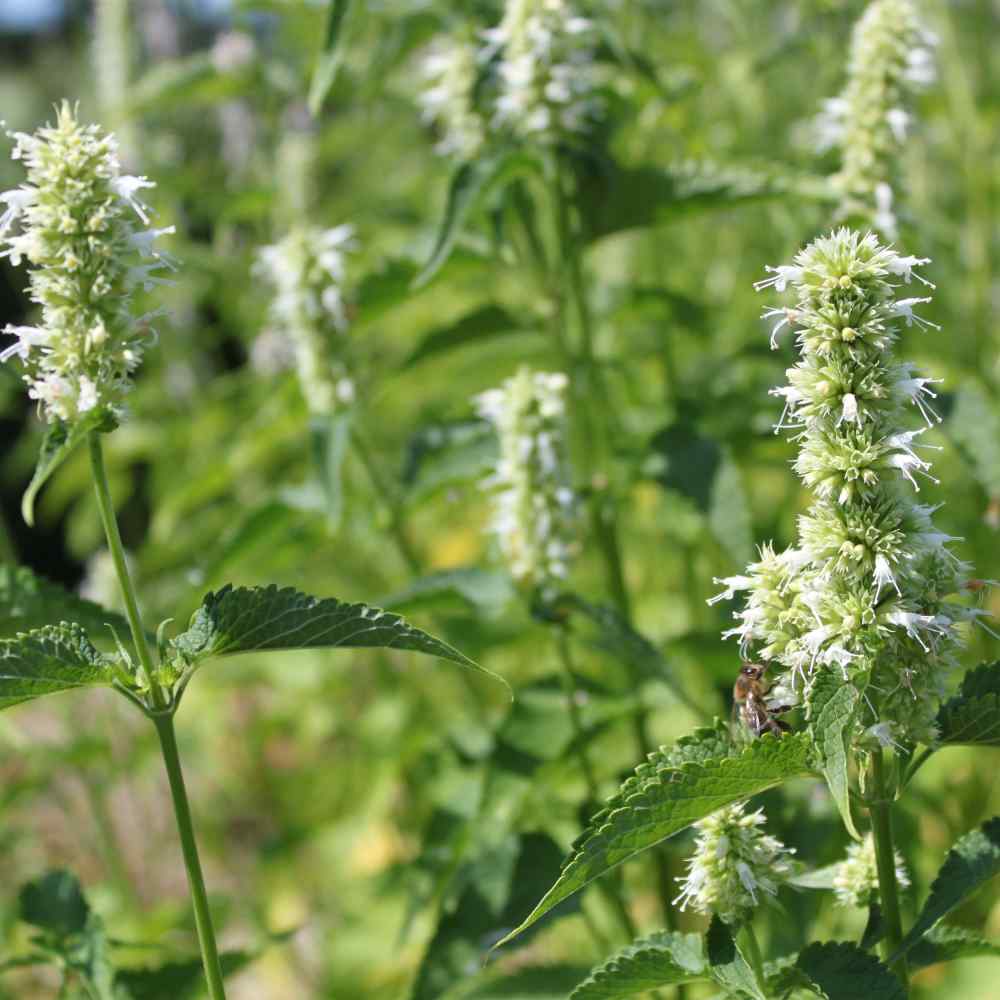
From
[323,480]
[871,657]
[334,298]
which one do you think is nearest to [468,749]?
[323,480]

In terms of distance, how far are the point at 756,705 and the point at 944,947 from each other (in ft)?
1.18

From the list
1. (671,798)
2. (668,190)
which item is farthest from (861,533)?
(668,190)

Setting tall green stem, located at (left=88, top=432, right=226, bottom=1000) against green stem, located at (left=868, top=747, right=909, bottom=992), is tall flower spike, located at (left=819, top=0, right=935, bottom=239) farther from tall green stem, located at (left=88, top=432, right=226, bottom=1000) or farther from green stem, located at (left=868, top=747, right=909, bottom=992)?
tall green stem, located at (left=88, top=432, right=226, bottom=1000)

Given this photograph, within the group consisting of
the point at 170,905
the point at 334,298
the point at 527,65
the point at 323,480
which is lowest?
the point at 170,905

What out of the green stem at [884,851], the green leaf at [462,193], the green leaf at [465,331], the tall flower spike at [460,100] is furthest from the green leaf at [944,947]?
the tall flower spike at [460,100]

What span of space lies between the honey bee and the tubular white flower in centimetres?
20

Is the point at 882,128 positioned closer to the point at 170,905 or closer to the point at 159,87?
the point at 159,87

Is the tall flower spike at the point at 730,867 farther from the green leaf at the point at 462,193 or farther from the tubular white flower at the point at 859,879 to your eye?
the green leaf at the point at 462,193

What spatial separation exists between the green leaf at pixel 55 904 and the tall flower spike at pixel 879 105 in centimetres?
164

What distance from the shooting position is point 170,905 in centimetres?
310

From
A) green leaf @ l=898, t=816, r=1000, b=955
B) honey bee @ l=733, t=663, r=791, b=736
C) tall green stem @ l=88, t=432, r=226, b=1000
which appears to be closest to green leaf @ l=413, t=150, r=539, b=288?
tall green stem @ l=88, t=432, r=226, b=1000

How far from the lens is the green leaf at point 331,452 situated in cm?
224

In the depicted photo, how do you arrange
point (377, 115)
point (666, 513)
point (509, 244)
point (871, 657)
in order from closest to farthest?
1. point (871, 657)
2. point (509, 244)
3. point (666, 513)
4. point (377, 115)

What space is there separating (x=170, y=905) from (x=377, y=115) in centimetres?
239
